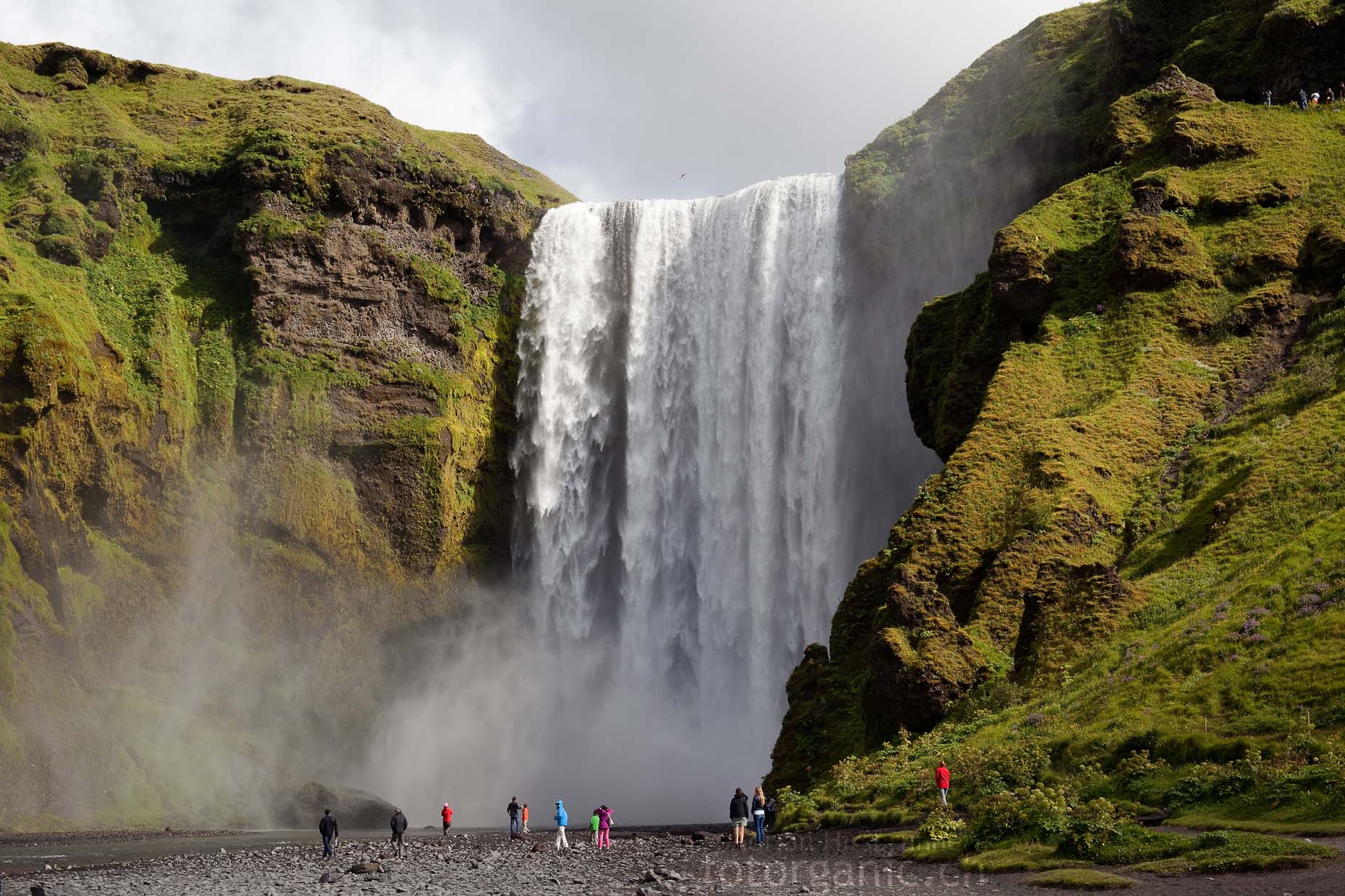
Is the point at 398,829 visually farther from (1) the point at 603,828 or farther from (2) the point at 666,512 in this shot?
(2) the point at 666,512

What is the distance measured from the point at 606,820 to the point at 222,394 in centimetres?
3448

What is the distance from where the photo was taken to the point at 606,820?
29.7 meters

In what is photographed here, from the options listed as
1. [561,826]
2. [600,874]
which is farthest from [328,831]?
[600,874]

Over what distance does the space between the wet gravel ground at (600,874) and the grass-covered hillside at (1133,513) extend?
1.90 meters

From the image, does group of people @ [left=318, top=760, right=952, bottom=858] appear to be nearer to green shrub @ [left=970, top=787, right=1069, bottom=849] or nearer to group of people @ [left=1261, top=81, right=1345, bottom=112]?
green shrub @ [left=970, top=787, right=1069, bottom=849]

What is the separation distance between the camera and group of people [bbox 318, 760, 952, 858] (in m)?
25.0

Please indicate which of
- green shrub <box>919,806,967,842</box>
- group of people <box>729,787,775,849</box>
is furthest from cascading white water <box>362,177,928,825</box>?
green shrub <box>919,806,967,842</box>

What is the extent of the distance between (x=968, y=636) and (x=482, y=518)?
3537 centimetres

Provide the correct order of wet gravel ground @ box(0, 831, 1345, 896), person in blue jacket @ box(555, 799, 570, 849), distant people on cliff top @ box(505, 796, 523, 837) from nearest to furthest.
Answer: wet gravel ground @ box(0, 831, 1345, 896) < person in blue jacket @ box(555, 799, 570, 849) < distant people on cliff top @ box(505, 796, 523, 837)

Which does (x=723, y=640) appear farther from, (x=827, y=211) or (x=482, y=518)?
(x=827, y=211)

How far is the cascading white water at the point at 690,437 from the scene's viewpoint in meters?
51.6

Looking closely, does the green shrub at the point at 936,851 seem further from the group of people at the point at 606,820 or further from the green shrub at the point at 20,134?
the green shrub at the point at 20,134

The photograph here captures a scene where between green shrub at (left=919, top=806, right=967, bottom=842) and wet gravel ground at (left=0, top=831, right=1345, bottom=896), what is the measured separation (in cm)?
65

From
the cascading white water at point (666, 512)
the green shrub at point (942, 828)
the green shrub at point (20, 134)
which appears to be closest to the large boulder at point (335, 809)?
the cascading white water at point (666, 512)
